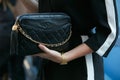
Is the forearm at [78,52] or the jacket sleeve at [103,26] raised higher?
the jacket sleeve at [103,26]

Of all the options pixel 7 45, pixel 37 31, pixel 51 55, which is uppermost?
pixel 37 31

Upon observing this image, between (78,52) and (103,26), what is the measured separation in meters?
0.14

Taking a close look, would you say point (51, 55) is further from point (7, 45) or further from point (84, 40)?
point (7, 45)

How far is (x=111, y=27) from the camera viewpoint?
1092mm

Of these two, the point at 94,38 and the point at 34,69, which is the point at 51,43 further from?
the point at 34,69

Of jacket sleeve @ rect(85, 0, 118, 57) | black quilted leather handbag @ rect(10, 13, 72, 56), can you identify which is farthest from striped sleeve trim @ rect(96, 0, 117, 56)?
black quilted leather handbag @ rect(10, 13, 72, 56)

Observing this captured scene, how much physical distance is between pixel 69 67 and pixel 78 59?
0.16 ft

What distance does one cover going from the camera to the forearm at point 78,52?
45.1 inches

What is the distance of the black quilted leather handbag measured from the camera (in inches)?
42.6

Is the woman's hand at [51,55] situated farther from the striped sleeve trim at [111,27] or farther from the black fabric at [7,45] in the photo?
the black fabric at [7,45]

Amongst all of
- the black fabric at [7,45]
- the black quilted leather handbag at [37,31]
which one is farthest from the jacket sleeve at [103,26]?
the black fabric at [7,45]

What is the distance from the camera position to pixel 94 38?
44.4 inches

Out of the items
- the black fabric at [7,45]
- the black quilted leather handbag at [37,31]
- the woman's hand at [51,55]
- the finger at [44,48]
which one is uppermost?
the black quilted leather handbag at [37,31]

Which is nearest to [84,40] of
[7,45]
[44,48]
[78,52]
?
[78,52]
